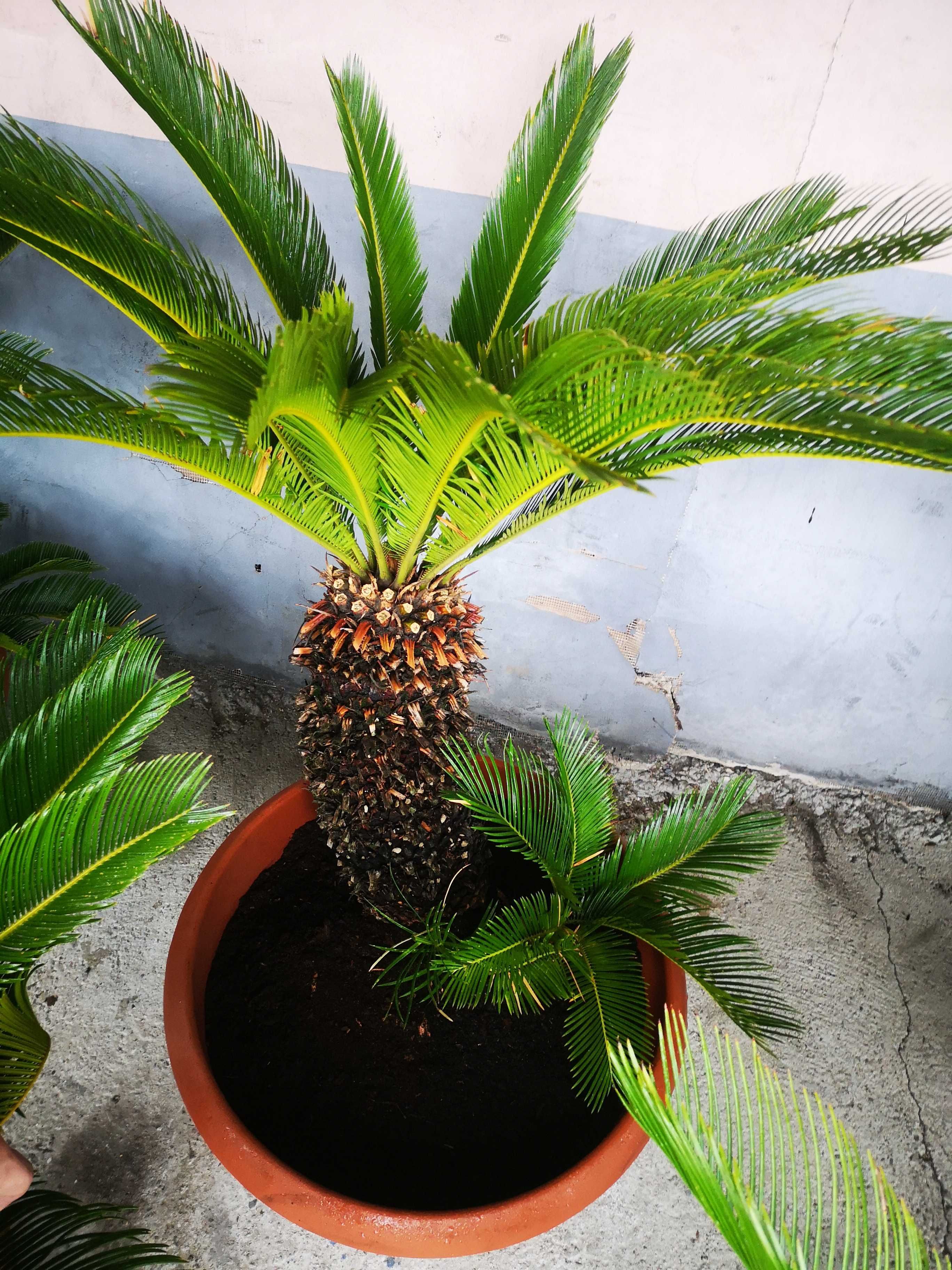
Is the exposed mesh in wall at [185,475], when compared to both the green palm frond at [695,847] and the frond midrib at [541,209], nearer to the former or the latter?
the frond midrib at [541,209]

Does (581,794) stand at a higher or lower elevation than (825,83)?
lower

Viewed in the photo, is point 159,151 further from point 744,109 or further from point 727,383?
point 727,383

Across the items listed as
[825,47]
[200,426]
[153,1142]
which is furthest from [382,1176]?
[825,47]

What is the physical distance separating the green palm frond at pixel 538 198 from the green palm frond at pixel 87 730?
745 millimetres

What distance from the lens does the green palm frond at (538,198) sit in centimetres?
121

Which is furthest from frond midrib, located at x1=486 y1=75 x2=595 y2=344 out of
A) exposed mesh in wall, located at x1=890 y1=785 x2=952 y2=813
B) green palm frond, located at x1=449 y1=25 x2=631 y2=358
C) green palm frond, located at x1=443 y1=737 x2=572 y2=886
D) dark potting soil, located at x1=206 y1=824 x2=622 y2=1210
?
exposed mesh in wall, located at x1=890 y1=785 x2=952 y2=813

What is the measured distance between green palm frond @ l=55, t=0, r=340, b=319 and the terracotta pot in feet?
3.98

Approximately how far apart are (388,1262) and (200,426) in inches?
62.6

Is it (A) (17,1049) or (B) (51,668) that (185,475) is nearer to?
(B) (51,668)

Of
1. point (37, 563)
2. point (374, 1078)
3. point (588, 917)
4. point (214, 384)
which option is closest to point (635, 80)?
point (214, 384)

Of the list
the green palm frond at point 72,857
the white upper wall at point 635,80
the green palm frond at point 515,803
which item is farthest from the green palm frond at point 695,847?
the white upper wall at point 635,80

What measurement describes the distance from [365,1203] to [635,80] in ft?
6.51

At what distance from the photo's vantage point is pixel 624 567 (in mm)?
2062

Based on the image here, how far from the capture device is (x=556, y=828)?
147cm
